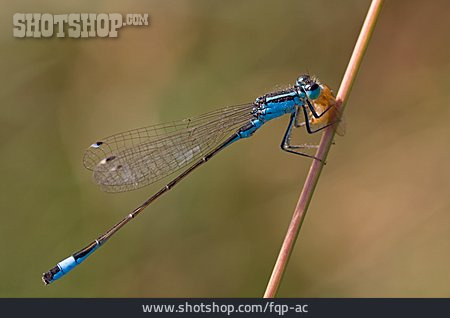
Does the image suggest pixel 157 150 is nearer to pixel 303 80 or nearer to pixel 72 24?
pixel 303 80

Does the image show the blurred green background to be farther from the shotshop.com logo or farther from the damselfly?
the damselfly

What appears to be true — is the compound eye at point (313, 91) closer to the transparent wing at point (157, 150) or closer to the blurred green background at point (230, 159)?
the transparent wing at point (157, 150)

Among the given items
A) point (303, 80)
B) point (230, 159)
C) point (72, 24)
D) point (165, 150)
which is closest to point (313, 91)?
point (303, 80)

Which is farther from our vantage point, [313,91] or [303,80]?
[303,80]

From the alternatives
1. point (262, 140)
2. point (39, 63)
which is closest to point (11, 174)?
point (39, 63)

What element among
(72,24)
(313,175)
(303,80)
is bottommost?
(313,175)

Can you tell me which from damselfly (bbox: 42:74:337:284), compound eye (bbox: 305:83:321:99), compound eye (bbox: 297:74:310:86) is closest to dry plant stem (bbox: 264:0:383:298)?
compound eye (bbox: 305:83:321:99)

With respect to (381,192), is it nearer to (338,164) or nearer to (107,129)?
(338,164)
